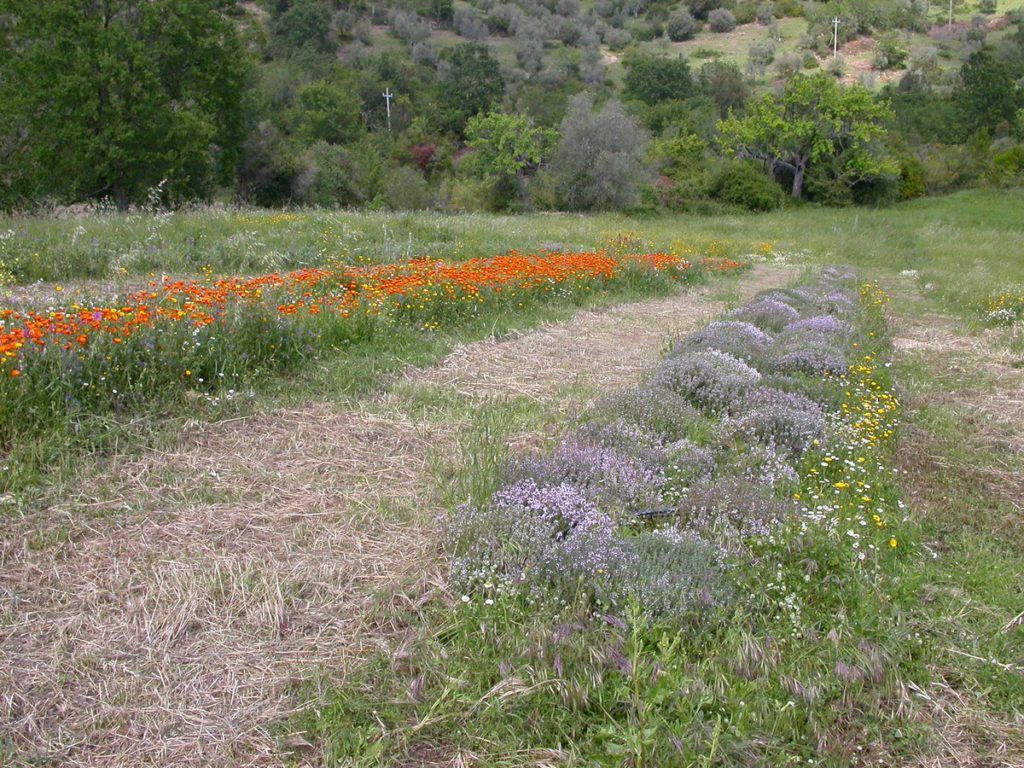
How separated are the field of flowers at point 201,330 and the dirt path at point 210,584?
567mm

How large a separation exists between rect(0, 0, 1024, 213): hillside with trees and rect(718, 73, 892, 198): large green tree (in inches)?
4.3

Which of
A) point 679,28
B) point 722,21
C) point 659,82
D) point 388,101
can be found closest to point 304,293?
point 388,101

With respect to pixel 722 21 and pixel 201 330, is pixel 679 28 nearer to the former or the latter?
pixel 722 21

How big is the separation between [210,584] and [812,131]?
42172 millimetres

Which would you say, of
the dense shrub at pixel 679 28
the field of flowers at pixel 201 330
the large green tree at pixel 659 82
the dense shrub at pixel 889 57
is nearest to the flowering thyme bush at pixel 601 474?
the field of flowers at pixel 201 330

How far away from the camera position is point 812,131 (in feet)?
130

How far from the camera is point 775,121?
131 ft

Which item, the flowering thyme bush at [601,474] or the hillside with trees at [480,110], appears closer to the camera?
the flowering thyme bush at [601,474]

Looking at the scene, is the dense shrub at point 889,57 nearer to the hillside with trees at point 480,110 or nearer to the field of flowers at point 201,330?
the hillside with trees at point 480,110

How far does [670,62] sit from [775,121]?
90.7ft

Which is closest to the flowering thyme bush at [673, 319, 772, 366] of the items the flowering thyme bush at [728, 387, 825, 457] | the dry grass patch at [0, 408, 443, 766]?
the flowering thyme bush at [728, 387, 825, 457]

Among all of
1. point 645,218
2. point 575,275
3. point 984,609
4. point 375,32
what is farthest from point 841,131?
point 375,32

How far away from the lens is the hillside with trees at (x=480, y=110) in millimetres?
23078

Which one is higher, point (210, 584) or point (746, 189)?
point (746, 189)
